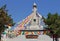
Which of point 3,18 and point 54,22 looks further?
point 54,22

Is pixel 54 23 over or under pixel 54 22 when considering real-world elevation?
under

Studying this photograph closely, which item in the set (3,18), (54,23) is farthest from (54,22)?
(3,18)

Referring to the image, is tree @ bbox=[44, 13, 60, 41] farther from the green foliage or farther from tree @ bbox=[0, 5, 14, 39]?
tree @ bbox=[0, 5, 14, 39]

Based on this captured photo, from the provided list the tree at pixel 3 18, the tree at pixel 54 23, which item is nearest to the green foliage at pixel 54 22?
the tree at pixel 54 23

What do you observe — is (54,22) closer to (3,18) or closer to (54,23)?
(54,23)

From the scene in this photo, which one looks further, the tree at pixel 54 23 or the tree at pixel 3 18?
the tree at pixel 54 23

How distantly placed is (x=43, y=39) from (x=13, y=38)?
834cm

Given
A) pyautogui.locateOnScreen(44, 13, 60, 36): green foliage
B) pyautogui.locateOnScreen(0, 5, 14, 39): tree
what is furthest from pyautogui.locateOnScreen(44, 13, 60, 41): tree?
pyautogui.locateOnScreen(0, 5, 14, 39): tree

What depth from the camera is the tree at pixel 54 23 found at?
7494 centimetres

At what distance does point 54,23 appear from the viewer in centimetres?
7556

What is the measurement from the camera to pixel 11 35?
265ft

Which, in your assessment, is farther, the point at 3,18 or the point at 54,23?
the point at 54,23

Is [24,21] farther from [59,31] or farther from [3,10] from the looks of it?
[3,10]

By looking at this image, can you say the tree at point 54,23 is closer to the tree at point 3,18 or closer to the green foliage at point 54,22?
the green foliage at point 54,22
